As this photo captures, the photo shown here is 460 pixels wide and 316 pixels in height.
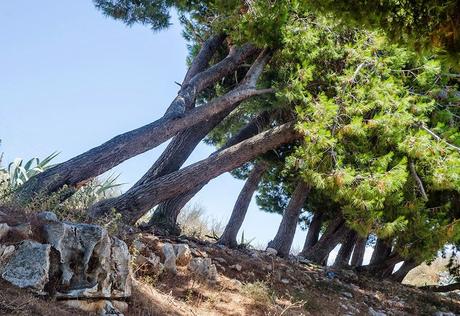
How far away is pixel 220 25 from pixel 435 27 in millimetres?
5434

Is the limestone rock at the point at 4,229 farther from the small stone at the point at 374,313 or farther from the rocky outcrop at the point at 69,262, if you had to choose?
the small stone at the point at 374,313

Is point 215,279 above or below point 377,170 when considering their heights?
below

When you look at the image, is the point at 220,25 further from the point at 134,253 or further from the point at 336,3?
the point at 336,3

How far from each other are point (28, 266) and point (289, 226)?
652 centimetres

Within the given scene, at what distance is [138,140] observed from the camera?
6.97 m

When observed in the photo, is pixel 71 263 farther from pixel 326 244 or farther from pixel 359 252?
pixel 359 252

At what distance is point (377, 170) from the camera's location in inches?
263

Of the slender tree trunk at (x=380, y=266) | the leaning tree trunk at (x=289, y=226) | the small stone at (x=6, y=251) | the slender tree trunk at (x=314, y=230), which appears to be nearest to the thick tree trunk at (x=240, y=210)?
the leaning tree trunk at (x=289, y=226)

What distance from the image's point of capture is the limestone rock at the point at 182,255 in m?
6.13

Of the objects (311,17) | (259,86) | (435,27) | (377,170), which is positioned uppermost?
(311,17)

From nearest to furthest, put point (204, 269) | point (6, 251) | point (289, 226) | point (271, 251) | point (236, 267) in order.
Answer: point (6, 251)
point (204, 269)
point (236, 267)
point (271, 251)
point (289, 226)

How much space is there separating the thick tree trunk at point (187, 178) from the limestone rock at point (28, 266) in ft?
8.58

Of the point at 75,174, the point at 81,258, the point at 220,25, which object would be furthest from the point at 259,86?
the point at 81,258

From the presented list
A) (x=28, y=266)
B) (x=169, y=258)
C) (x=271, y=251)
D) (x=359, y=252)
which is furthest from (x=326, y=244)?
(x=28, y=266)
